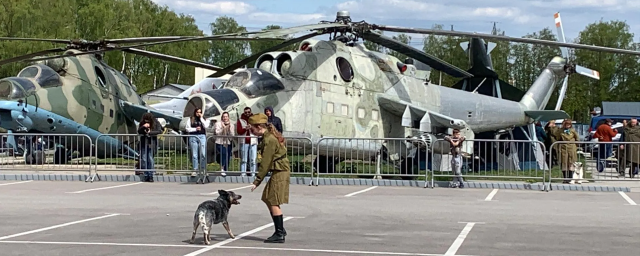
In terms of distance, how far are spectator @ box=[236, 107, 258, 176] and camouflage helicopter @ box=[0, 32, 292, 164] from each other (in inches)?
85.5

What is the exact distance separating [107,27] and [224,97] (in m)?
41.6

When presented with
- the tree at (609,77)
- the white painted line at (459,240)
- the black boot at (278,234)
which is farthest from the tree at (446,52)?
the black boot at (278,234)

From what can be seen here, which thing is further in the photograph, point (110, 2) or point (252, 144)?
point (110, 2)

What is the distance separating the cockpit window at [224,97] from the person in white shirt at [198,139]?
0.50m

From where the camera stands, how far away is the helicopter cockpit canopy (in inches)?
805

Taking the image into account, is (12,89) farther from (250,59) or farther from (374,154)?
(374,154)

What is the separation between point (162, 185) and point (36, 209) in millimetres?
5424

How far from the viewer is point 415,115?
2288 centimetres

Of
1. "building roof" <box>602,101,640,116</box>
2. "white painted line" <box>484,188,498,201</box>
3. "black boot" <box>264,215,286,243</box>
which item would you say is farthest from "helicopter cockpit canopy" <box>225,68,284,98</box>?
"building roof" <box>602,101,640,116</box>

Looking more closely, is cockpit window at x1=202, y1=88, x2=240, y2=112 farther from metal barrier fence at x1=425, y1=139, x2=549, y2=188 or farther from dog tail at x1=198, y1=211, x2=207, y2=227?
dog tail at x1=198, y1=211, x2=207, y2=227

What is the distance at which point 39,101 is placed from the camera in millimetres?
23281

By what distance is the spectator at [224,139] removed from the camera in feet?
64.6

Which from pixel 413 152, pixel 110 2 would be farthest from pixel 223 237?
pixel 110 2

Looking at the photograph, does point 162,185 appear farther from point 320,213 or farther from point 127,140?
point 320,213
